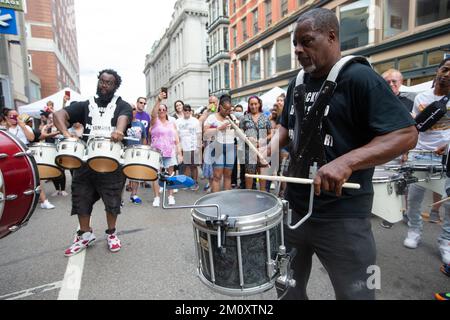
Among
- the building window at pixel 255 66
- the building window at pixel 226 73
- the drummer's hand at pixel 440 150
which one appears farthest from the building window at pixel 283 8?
the drummer's hand at pixel 440 150

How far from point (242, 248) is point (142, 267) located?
6.99 feet

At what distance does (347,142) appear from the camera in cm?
155

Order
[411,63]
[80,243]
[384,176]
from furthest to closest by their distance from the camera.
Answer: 1. [411,63]
2. [80,243]
3. [384,176]

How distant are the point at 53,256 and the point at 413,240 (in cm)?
463

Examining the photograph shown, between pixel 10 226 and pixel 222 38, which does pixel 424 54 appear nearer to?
pixel 10 226

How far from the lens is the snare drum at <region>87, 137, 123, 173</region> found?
3.01m

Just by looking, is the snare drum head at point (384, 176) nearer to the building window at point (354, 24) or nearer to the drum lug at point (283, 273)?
the drum lug at point (283, 273)

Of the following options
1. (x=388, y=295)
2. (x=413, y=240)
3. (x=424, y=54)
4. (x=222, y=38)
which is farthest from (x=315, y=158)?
(x=222, y=38)

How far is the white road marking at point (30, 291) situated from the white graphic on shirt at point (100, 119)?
1.74 m

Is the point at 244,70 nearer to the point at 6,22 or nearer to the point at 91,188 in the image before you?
the point at 6,22

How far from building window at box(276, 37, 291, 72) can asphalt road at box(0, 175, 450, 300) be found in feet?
58.6

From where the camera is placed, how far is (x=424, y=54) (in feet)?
34.6

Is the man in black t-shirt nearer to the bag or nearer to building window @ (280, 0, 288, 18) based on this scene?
the bag

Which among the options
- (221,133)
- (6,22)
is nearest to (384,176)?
(221,133)
